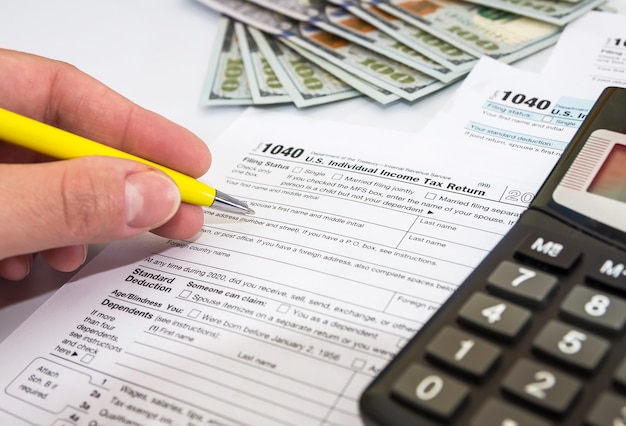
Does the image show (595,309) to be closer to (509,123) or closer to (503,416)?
(503,416)

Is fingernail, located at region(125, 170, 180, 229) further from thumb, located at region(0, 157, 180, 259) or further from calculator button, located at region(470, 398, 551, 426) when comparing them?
calculator button, located at region(470, 398, 551, 426)

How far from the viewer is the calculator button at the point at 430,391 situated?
0.99 ft

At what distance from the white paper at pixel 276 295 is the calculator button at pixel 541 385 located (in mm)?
80

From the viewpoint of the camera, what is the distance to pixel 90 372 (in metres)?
0.40

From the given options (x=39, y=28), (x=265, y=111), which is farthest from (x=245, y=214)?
(x=39, y=28)

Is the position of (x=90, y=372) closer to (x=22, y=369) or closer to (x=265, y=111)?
(x=22, y=369)

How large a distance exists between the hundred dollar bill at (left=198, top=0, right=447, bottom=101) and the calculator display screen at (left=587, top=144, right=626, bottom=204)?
0.23 meters

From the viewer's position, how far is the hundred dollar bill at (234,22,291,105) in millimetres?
629

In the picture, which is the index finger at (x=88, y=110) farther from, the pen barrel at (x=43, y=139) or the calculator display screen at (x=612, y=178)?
the calculator display screen at (x=612, y=178)

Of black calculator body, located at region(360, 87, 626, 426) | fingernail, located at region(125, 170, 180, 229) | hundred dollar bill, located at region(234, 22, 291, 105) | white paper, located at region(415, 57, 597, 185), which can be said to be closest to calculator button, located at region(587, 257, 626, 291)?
black calculator body, located at region(360, 87, 626, 426)

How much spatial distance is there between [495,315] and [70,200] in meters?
0.23

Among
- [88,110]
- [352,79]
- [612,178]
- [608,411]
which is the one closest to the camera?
[608,411]

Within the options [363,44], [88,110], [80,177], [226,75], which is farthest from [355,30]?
[80,177]

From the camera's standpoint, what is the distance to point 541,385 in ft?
1.01
